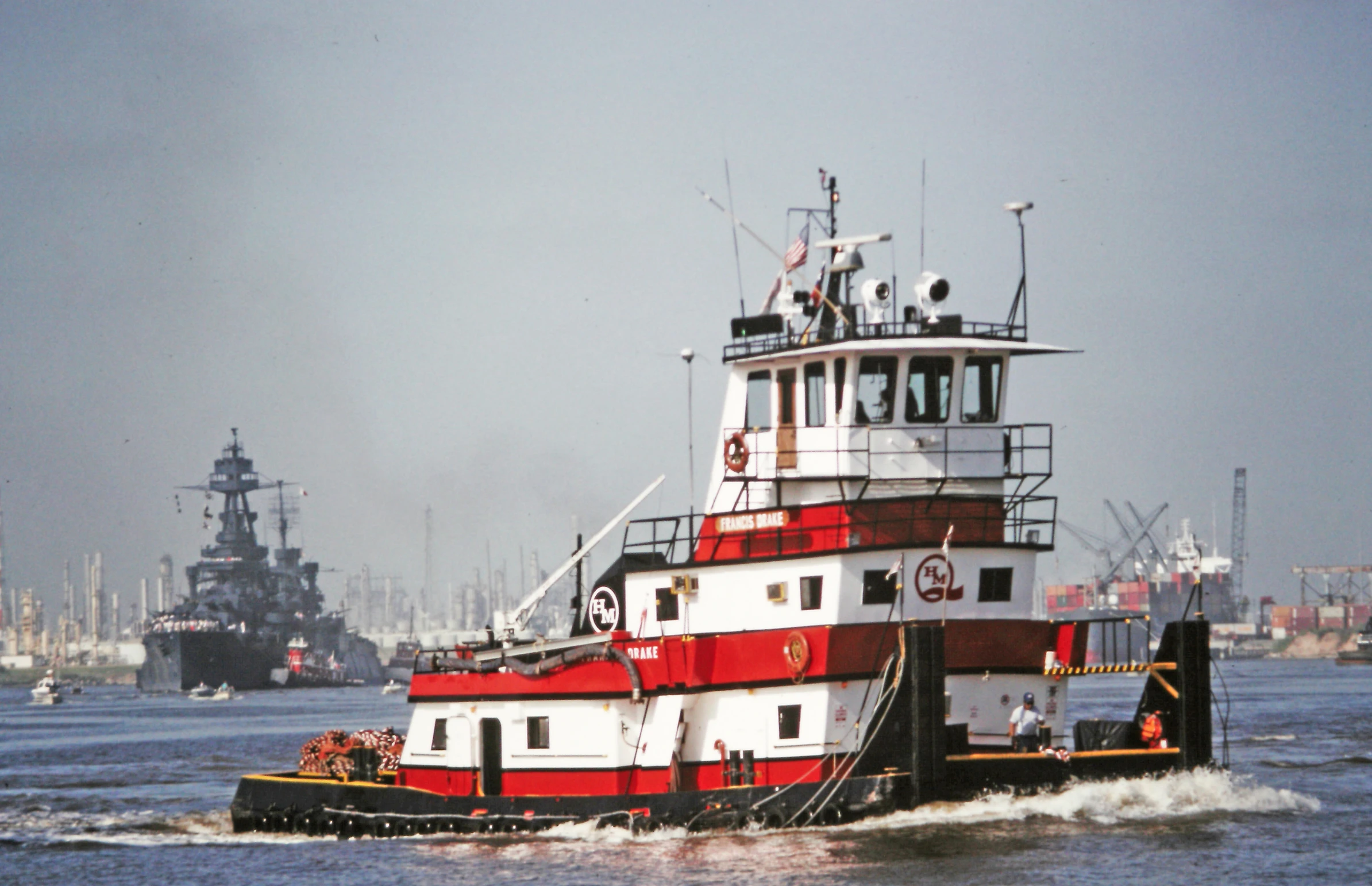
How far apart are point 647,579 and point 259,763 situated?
3116 cm

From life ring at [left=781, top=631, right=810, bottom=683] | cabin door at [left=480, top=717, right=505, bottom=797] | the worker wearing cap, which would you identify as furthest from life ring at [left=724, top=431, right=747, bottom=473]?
cabin door at [left=480, top=717, right=505, bottom=797]

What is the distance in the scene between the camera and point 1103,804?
25.0 metres

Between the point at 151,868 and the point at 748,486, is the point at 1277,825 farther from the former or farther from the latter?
the point at 151,868

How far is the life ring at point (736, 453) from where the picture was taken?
25719 millimetres

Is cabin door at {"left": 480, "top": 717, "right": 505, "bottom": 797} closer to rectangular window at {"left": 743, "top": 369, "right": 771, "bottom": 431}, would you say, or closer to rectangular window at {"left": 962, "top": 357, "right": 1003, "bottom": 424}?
rectangular window at {"left": 743, "top": 369, "right": 771, "bottom": 431}

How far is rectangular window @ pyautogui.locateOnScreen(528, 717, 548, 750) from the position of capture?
27406 mm

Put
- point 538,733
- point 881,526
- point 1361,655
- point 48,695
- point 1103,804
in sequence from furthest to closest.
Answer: point 48,695 → point 1361,655 → point 538,733 → point 1103,804 → point 881,526

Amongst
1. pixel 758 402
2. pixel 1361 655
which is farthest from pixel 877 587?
pixel 1361 655

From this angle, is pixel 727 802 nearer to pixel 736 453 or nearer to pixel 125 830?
pixel 736 453

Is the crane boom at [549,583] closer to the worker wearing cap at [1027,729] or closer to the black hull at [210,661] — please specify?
the worker wearing cap at [1027,729]

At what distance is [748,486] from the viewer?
87.6 feet

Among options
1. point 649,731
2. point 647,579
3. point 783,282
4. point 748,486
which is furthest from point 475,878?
point 783,282

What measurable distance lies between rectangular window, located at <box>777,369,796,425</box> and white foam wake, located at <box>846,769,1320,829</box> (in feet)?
21.4

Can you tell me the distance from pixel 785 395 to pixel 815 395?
0.64 meters
